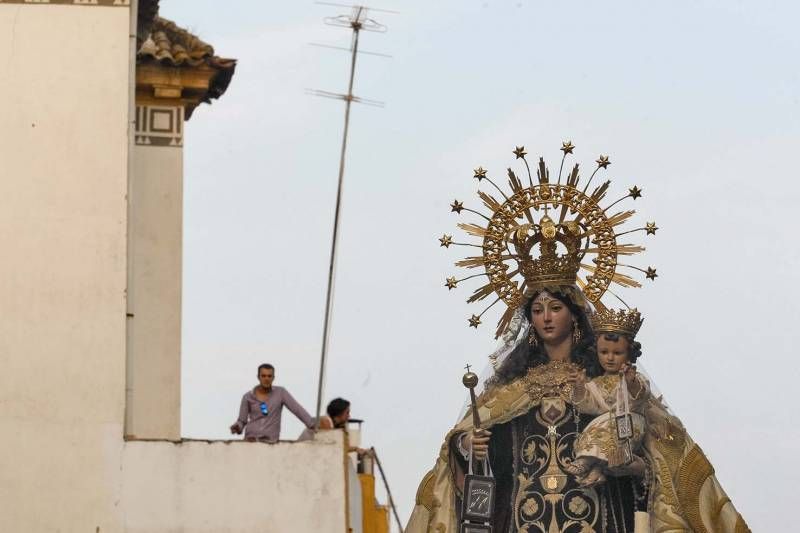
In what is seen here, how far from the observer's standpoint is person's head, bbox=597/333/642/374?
70.3 feet

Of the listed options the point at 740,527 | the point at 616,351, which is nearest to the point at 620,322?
the point at 616,351

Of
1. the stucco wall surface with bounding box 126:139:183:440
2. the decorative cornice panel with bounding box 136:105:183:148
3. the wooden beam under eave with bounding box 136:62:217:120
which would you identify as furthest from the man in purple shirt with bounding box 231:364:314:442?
the wooden beam under eave with bounding box 136:62:217:120

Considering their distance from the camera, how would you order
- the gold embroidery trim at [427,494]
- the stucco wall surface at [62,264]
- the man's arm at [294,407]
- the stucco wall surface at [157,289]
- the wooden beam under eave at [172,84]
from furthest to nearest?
the gold embroidery trim at [427,494], the wooden beam under eave at [172,84], the stucco wall surface at [157,289], the man's arm at [294,407], the stucco wall surface at [62,264]

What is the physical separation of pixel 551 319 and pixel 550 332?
12 cm

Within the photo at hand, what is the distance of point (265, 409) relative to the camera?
15094 mm

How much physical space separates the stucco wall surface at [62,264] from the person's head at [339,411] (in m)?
1.54

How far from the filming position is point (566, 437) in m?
21.5

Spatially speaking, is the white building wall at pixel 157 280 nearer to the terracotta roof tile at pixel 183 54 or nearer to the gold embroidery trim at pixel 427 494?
the terracotta roof tile at pixel 183 54

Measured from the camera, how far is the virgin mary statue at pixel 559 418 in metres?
21.2

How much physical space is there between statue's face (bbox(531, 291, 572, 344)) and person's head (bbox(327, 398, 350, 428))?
6600 millimetres

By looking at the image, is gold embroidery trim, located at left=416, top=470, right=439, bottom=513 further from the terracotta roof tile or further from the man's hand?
the terracotta roof tile

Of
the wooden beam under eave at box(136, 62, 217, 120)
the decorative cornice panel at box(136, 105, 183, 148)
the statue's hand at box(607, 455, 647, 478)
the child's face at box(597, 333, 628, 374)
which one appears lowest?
the statue's hand at box(607, 455, 647, 478)

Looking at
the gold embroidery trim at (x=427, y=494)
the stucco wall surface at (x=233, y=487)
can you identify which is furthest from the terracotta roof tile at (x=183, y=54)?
the gold embroidery trim at (x=427, y=494)

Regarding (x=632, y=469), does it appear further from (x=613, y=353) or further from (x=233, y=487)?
(x=233, y=487)
